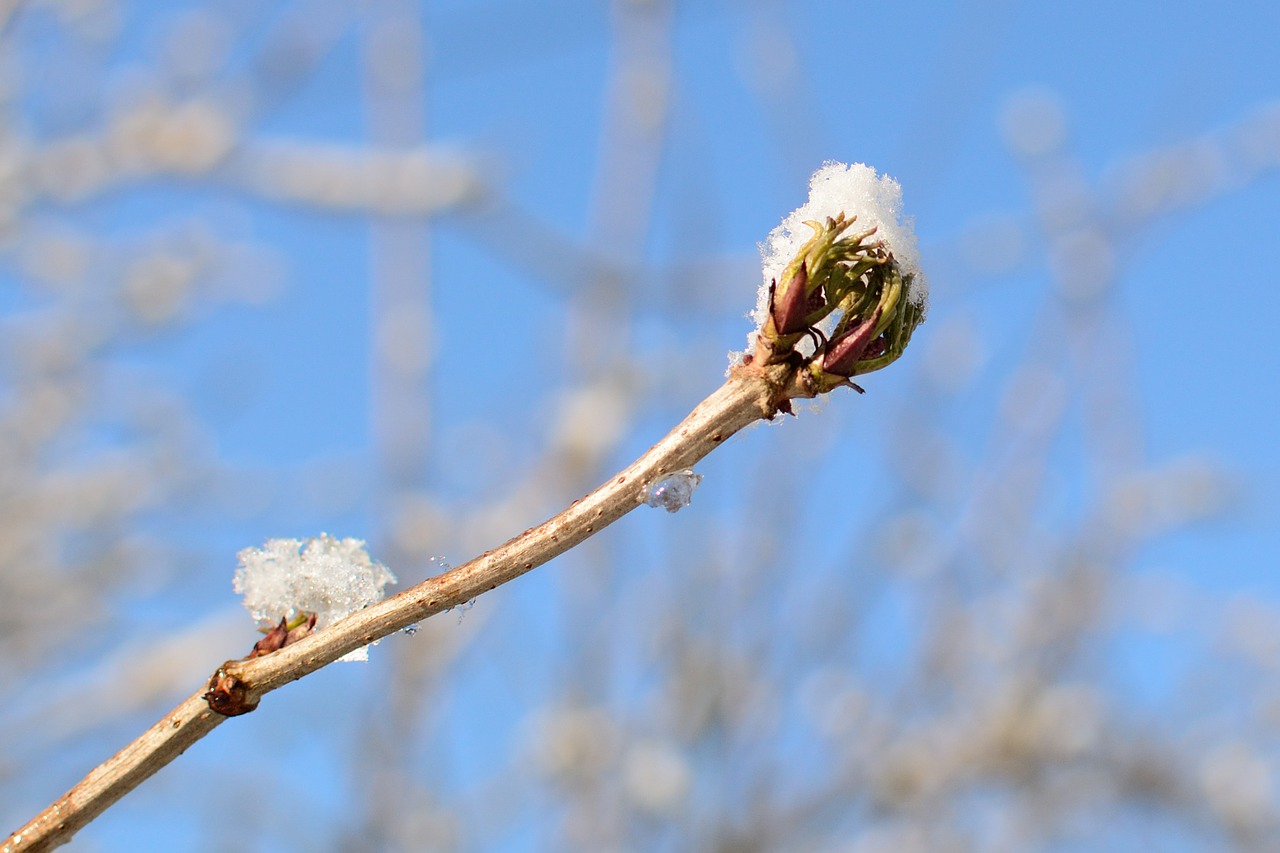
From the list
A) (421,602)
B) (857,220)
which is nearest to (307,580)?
(421,602)

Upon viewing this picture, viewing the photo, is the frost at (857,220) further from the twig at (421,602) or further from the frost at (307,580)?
the frost at (307,580)

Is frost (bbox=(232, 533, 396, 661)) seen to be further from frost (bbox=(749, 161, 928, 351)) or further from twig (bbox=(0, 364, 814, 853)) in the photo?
frost (bbox=(749, 161, 928, 351))

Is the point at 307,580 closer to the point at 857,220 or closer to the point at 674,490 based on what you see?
the point at 674,490

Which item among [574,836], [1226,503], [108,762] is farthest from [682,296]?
[1226,503]

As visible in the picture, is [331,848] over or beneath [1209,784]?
over

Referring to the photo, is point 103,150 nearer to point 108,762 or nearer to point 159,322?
point 159,322

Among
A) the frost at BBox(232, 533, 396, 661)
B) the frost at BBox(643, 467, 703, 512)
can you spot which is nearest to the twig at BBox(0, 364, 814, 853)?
the frost at BBox(643, 467, 703, 512)

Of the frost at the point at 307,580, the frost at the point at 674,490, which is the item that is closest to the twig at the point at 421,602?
the frost at the point at 674,490
